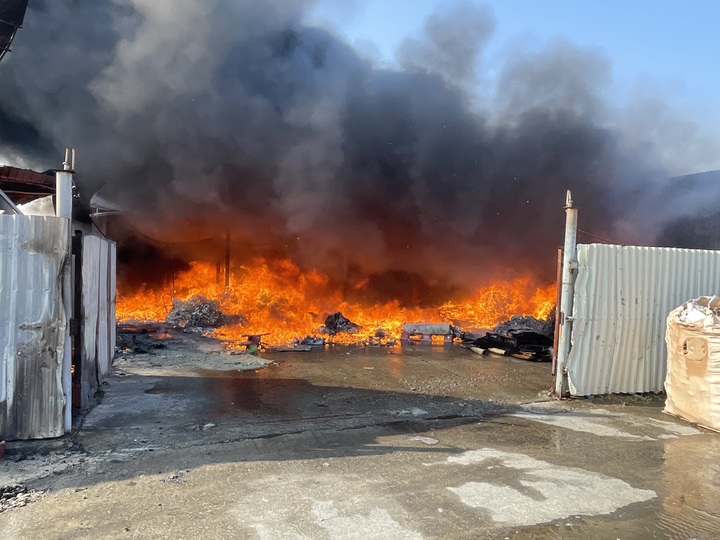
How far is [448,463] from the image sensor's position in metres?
4.03

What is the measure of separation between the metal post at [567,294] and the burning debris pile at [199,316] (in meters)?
8.58

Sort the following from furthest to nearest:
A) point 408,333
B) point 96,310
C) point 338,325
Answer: point 338,325 < point 408,333 < point 96,310

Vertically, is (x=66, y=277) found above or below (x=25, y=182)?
below

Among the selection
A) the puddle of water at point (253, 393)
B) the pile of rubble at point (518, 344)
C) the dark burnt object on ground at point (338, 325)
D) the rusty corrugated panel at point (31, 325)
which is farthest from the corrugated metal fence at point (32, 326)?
the dark burnt object on ground at point (338, 325)

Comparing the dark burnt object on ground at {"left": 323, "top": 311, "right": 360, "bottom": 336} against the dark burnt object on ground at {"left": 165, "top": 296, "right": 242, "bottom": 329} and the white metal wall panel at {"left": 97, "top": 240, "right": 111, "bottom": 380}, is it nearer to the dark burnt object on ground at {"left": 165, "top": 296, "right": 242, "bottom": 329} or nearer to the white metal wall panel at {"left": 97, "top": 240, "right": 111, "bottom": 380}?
the dark burnt object on ground at {"left": 165, "top": 296, "right": 242, "bottom": 329}

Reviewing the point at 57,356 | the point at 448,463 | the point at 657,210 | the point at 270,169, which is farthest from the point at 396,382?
the point at 657,210

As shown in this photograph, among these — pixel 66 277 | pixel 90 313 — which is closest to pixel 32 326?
pixel 66 277

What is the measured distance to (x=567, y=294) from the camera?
6.09 m

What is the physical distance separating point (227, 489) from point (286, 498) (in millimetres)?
458

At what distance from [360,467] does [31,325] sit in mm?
3058

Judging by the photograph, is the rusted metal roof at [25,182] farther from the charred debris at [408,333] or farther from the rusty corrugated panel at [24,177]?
the charred debris at [408,333]

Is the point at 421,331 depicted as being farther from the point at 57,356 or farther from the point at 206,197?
the point at 57,356

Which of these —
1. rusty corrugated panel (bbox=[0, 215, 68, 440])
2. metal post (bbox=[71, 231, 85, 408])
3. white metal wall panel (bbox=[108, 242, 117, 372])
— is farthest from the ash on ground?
white metal wall panel (bbox=[108, 242, 117, 372])

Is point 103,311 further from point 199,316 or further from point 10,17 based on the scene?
point 199,316
